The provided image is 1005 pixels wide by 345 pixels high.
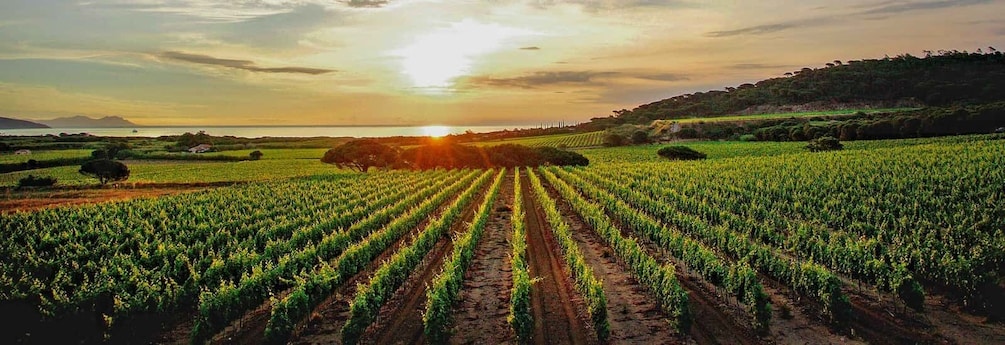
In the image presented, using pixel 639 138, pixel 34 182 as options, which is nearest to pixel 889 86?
pixel 639 138

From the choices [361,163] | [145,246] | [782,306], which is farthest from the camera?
[361,163]

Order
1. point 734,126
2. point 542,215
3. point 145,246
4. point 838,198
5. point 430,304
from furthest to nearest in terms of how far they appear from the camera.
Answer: point 734,126
point 542,215
point 838,198
point 145,246
point 430,304

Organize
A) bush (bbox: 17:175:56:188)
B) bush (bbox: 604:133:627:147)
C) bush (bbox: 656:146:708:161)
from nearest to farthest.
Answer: bush (bbox: 17:175:56:188)
bush (bbox: 656:146:708:161)
bush (bbox: 604:133:627:147)

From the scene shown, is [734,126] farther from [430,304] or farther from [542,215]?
[430,304]

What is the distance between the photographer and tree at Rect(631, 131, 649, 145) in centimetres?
10812

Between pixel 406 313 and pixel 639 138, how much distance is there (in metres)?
99.6

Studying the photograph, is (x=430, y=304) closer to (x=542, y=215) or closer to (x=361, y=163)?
(x=542, y=215)

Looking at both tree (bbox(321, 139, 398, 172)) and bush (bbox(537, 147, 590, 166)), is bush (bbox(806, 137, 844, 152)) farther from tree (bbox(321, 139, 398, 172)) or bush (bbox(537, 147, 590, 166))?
tree (bbox(321, 139, 398, 172))

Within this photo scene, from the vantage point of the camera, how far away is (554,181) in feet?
155

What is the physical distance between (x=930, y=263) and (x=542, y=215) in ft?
59.7

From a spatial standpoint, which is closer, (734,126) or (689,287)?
(689,287)

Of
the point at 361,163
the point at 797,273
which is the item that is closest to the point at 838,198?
the point at 797,273

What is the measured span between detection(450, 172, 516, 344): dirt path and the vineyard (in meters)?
0.07

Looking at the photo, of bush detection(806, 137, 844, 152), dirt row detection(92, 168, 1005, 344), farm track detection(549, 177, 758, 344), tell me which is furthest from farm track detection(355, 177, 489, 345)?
bush detection(806, 137, 844, 152)
